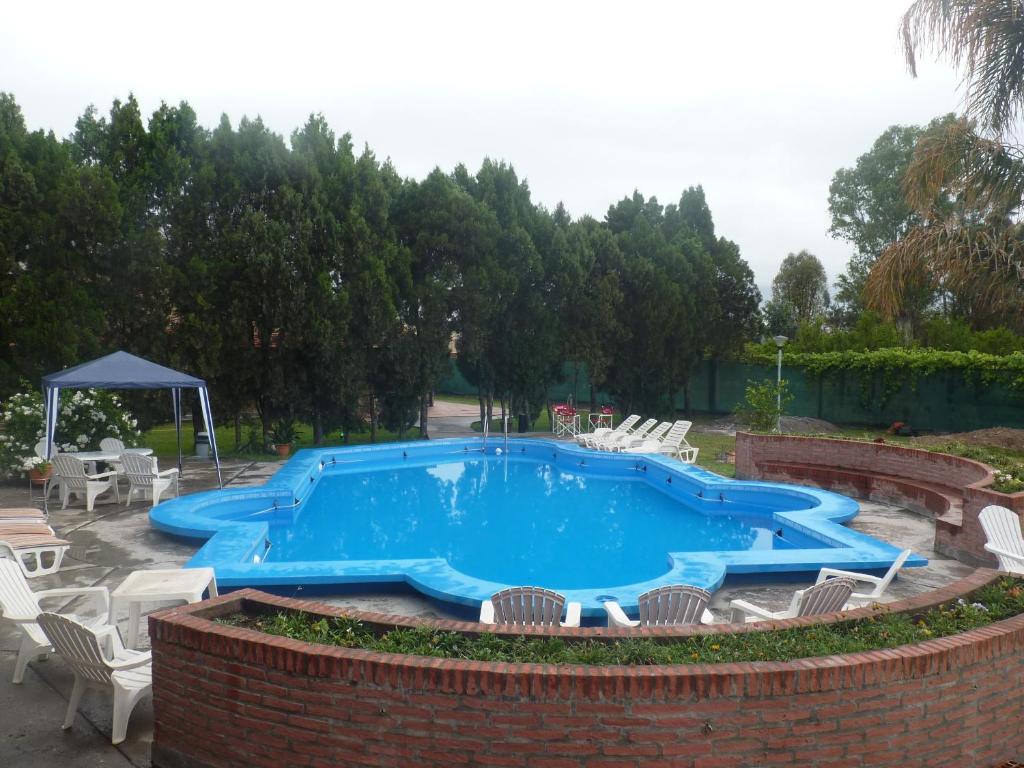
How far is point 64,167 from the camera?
53.1ft

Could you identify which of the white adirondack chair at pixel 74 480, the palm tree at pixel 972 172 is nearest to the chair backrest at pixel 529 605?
the white adirondack chair at pixel 74 480

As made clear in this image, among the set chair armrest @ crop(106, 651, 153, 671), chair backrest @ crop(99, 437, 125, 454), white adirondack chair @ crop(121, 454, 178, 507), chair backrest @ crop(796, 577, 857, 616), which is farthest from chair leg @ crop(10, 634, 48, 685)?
chair backrest @ crop(99, 437, 125, 454)

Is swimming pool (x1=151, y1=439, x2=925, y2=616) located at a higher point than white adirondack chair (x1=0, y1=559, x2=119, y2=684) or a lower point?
lower

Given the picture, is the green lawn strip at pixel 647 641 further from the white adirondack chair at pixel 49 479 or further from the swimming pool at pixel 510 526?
the white adirondack chair at pixel 49 479

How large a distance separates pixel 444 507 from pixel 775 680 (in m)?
10.4

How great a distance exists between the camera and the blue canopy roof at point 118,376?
469 inches

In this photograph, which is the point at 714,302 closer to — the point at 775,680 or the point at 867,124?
the point at 867,124

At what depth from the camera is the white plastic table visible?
5887 millimetres

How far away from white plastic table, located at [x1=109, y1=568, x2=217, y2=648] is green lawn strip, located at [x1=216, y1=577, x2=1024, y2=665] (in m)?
1.48

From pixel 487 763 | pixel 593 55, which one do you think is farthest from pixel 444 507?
pixel 487 763

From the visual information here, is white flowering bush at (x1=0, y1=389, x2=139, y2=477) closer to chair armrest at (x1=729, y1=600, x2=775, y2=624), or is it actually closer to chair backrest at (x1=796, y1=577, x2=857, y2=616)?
chair armrest at (x1=729, y1=600, x2=775, y2=624)

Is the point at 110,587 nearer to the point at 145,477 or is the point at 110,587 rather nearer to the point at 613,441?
the point at 145,477

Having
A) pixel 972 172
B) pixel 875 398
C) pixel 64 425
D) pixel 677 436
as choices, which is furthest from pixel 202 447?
pixel 875 398

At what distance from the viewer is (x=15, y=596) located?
19.3 feet
